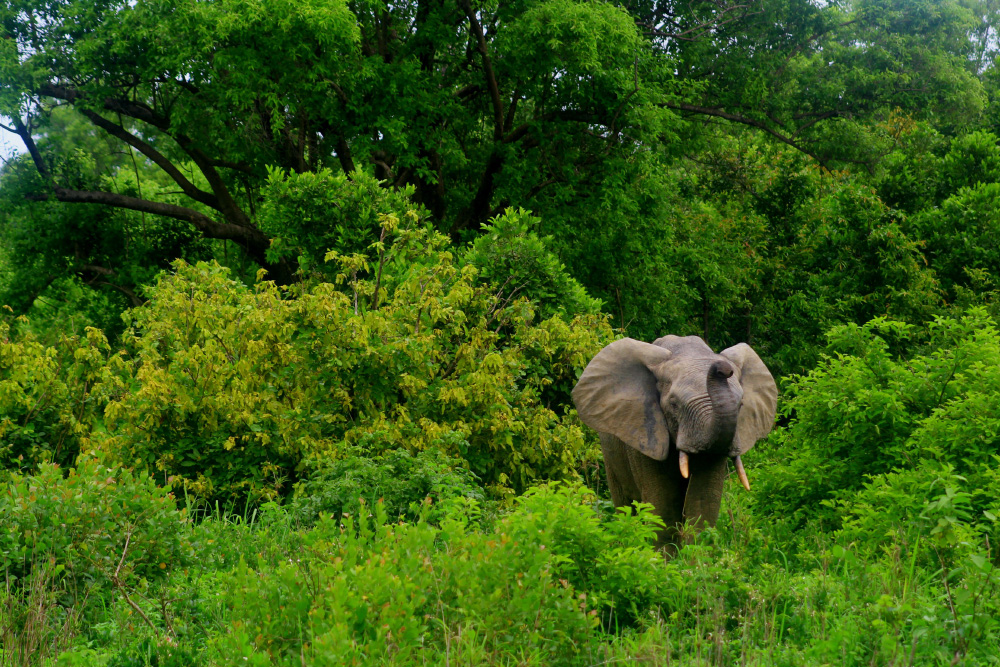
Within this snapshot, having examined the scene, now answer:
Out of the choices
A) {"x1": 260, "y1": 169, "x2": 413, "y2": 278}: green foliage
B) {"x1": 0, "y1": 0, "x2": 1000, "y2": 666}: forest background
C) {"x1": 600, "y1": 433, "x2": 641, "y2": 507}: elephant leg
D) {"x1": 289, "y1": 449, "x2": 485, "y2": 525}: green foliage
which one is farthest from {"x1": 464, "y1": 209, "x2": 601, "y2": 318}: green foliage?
{"x1": 289, "y1": 449, "x2": 485, "y2": 525}: green foliage

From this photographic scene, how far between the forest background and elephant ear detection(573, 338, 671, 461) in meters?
0.86

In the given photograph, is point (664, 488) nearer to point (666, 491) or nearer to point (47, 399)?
point (666, 491)

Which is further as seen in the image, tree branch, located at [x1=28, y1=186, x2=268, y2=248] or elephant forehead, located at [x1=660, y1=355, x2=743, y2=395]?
tree branch, located at [x1=28, y1=186, x2=268, y2=248]

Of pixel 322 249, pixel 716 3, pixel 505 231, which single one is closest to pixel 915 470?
pixel 505 231

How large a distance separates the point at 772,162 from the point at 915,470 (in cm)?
1332

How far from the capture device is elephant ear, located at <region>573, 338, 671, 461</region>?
7230mm

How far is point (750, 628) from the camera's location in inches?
185

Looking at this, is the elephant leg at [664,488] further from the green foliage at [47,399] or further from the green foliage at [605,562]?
the green foliage at [47,399]

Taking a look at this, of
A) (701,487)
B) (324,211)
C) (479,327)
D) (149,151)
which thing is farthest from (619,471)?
(149,151)

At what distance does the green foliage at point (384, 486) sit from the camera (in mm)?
7036

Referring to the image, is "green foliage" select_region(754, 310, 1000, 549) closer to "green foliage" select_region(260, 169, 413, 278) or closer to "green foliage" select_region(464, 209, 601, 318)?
"green foliage" select_region(464, 209, 601, 318)

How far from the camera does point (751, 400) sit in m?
7.41

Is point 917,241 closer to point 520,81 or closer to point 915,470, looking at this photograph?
point 520,81

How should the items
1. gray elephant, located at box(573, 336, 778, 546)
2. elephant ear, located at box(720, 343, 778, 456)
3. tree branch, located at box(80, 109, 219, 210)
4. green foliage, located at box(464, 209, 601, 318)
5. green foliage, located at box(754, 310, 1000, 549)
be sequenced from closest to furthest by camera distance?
green foliage, located at box(754, 310, 1000, 549) → gray elephant, located at box(573, 336, 778, 546) → elephant ear, located at box(720, 343, 778, 456) → green foliage, located at box(464, 209, 601, 318) → tree branch, located at box(80, 109, 219, 210)
